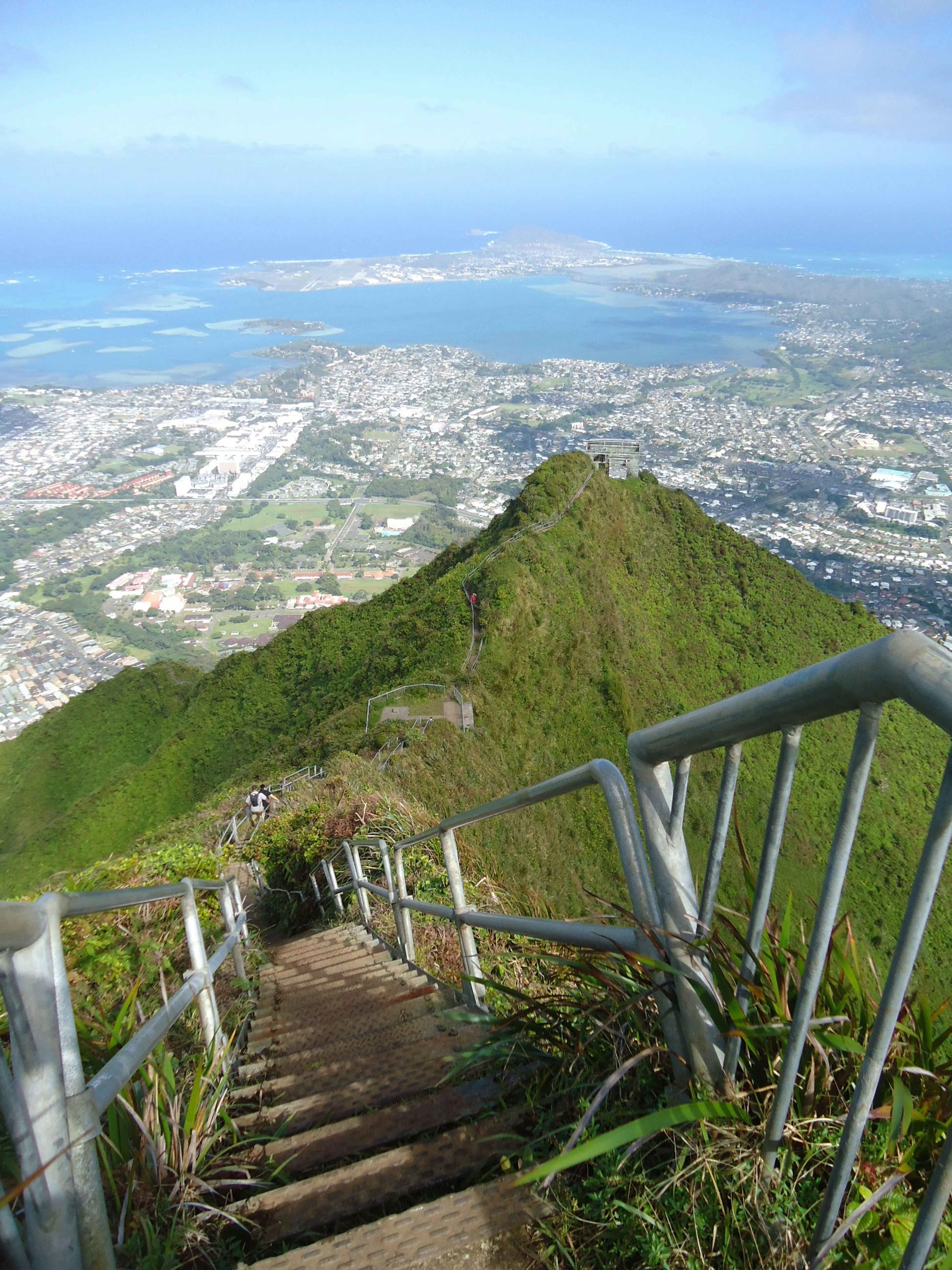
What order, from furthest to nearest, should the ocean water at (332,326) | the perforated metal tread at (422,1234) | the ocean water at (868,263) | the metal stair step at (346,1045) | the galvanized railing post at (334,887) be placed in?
the ocean water at (868,263), the ocean water at (332,326), the galvanized railing post at (334,887), the metal stair step at (346,1045), the perforated metal tread at (422,1234)

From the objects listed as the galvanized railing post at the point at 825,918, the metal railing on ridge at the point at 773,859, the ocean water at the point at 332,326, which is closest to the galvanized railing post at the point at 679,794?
the metal railing on ridge at the point at 773,859

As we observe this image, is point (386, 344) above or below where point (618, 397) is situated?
above

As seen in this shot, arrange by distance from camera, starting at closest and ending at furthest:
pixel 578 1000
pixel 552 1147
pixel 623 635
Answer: pixel 552 1147 < pixel 578 1000 < pixel 623 635

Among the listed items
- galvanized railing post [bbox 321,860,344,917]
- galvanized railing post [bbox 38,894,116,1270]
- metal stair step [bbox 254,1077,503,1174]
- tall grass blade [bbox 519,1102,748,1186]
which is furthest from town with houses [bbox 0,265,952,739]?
galvanized railing post [bbox 38,894,116,1270]

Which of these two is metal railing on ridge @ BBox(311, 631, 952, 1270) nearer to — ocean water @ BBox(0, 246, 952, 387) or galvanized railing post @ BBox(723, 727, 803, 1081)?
galvanized railing post @ BBox(723, 727, 803, 1081)

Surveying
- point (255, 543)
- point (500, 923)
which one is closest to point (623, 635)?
point (500, 923)

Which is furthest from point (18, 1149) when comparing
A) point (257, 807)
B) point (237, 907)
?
point (257, 807)

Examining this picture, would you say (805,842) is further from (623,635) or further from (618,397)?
(618,397)

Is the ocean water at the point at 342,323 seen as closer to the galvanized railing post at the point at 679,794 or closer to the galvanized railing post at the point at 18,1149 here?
the galvanized railing post at the point at 679,794
